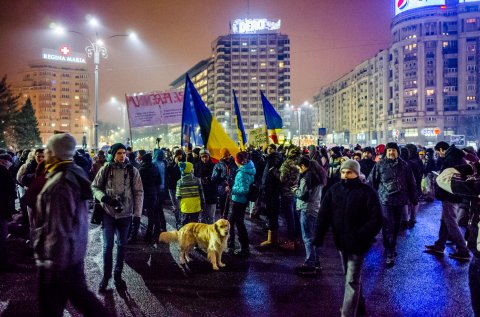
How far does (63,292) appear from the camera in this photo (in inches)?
135

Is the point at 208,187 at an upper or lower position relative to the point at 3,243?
upper

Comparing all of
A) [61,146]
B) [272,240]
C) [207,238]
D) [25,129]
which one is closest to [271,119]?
[272,240]

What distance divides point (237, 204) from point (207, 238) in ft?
3.61

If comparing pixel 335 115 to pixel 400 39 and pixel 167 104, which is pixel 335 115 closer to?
pixel 400 39

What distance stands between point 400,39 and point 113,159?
114444mm

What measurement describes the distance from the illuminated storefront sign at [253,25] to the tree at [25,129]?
92.3 m

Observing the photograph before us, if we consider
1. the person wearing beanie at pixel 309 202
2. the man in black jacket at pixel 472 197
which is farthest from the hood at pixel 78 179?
the person wearing beanie at pixel 309 202

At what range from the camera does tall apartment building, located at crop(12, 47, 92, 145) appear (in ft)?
527

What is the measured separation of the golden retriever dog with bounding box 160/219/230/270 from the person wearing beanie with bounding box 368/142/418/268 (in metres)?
2.92

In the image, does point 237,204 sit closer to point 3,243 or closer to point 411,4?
point 3,243

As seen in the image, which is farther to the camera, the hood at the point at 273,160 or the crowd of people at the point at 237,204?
the hood at the point at 273,160

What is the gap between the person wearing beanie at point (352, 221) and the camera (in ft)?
14.0

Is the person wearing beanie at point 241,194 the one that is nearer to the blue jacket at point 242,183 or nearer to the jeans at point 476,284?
the blue jacket at point 242,183

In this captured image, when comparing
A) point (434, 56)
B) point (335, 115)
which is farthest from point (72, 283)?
point (335, 115)
